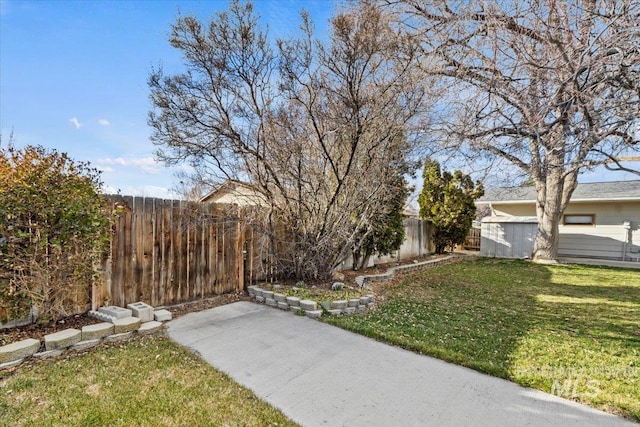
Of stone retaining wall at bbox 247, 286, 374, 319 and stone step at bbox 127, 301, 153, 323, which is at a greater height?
stone step at bbox 127, 301, 153, 323

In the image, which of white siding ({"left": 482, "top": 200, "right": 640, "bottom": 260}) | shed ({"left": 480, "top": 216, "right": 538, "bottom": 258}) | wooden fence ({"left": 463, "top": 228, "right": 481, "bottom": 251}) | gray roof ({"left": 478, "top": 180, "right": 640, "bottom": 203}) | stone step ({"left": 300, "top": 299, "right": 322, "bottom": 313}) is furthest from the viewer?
wooden fence ({"left": 463, "top": 228, "right": 481, "bottom": 251})

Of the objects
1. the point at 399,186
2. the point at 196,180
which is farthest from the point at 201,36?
the point at 399,186

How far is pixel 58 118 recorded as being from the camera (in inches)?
272

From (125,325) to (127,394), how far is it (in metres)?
1.45

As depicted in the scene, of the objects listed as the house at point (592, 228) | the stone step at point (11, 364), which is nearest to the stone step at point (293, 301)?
the stone step at point (11, 364)

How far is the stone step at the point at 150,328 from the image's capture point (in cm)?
400

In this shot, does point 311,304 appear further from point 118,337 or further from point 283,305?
point 118,337

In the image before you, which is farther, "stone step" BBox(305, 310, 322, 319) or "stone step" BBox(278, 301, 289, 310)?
"stone step" BBox(278, 301, 289, 310)

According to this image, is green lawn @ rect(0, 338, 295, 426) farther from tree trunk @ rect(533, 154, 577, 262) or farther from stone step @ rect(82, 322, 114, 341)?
tree trunk @ rect(533, 154, 577, 262)

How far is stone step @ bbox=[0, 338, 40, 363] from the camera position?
3039mm

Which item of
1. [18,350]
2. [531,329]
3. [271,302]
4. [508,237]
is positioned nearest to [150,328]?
[18,350]

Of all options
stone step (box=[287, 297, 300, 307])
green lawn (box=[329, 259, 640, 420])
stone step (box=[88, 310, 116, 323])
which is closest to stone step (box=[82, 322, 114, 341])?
stone step (box=[88, 310, 116, 323])

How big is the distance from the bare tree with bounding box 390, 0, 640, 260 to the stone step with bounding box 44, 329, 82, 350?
6021mm

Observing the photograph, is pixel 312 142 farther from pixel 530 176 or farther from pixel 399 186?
pixel 530 176
